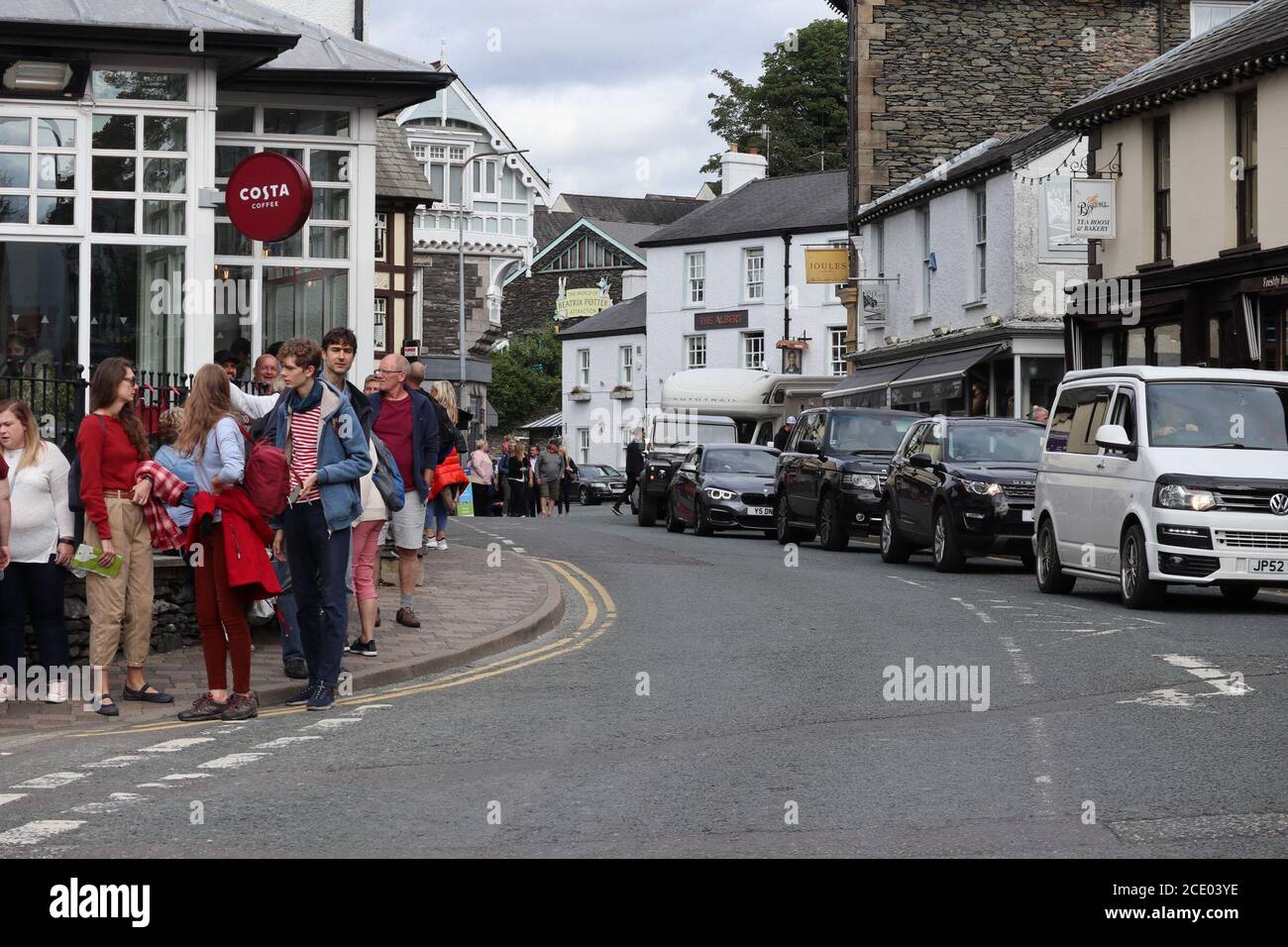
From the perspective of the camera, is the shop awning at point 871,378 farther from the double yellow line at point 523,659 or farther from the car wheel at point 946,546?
the double yellow line at point 523,659

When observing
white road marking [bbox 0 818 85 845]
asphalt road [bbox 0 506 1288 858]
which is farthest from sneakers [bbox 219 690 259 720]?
white road marking [bbox 0 818 85 845]

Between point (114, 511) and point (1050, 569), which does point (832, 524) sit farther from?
point (114, 511)

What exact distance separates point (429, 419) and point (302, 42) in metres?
8.89

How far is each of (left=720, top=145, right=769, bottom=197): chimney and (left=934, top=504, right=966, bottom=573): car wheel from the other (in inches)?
2096

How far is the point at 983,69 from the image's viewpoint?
45.0 meters

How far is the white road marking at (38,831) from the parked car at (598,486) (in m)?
53.7

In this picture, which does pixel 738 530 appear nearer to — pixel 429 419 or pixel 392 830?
pixel 429 419

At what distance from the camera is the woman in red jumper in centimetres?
1112

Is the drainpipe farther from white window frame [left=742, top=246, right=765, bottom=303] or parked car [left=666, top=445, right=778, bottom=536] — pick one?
parked car [left=666, top=445, right=778, bottom=536]

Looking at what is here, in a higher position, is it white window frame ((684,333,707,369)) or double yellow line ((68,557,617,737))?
white window frame ((684,333,707,369))

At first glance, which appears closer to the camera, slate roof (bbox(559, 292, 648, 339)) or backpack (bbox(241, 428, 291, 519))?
backpack (bbox(241, 428, 291, 519))

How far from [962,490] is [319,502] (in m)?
11.1

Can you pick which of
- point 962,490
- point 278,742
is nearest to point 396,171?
point 962,490

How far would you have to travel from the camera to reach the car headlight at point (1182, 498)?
51.1 ft
